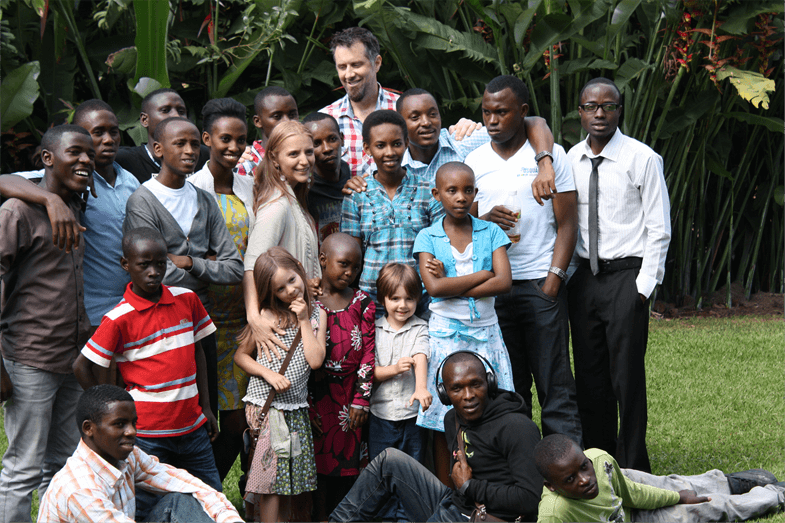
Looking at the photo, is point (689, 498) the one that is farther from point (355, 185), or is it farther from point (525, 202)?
A: point (355, 185)

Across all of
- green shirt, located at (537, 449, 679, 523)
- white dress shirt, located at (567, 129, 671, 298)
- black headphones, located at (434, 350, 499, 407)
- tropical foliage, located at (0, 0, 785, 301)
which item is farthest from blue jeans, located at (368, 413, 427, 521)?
tropical foliage, located at (0, 0, 785, 301)

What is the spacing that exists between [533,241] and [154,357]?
2.03 metres

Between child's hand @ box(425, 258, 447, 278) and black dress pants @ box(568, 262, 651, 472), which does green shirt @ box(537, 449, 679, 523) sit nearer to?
black dress pants @ box(568, 262, 651, 472)

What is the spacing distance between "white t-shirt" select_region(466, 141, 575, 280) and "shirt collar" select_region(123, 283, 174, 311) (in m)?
1.72

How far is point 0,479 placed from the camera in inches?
145

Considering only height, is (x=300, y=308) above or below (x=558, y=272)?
below

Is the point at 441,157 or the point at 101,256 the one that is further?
the point at 441,157

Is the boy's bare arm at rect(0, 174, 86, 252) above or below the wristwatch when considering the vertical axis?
below

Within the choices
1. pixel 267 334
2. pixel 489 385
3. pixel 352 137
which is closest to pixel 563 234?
pixel 489 385

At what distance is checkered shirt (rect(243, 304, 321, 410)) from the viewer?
385 centimetres

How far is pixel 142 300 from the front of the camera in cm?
348

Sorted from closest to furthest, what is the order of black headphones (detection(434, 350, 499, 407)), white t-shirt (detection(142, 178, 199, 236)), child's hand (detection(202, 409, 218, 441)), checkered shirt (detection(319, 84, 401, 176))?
black headphones (detection(434, 350, 499, 407)), child's hand (detection(202, 409, 218, 441)), white t-shirt (detection(142, 178, 199, 236)), checkered shirt (detection(319, 84, 401, 176))

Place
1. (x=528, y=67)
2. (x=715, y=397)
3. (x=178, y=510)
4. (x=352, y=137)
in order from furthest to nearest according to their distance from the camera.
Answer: (x=528, y=67)
(x=715, y=397)
(x=352, y=137)
(x=178, y=510)

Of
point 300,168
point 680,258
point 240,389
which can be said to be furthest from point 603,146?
point 680,258
